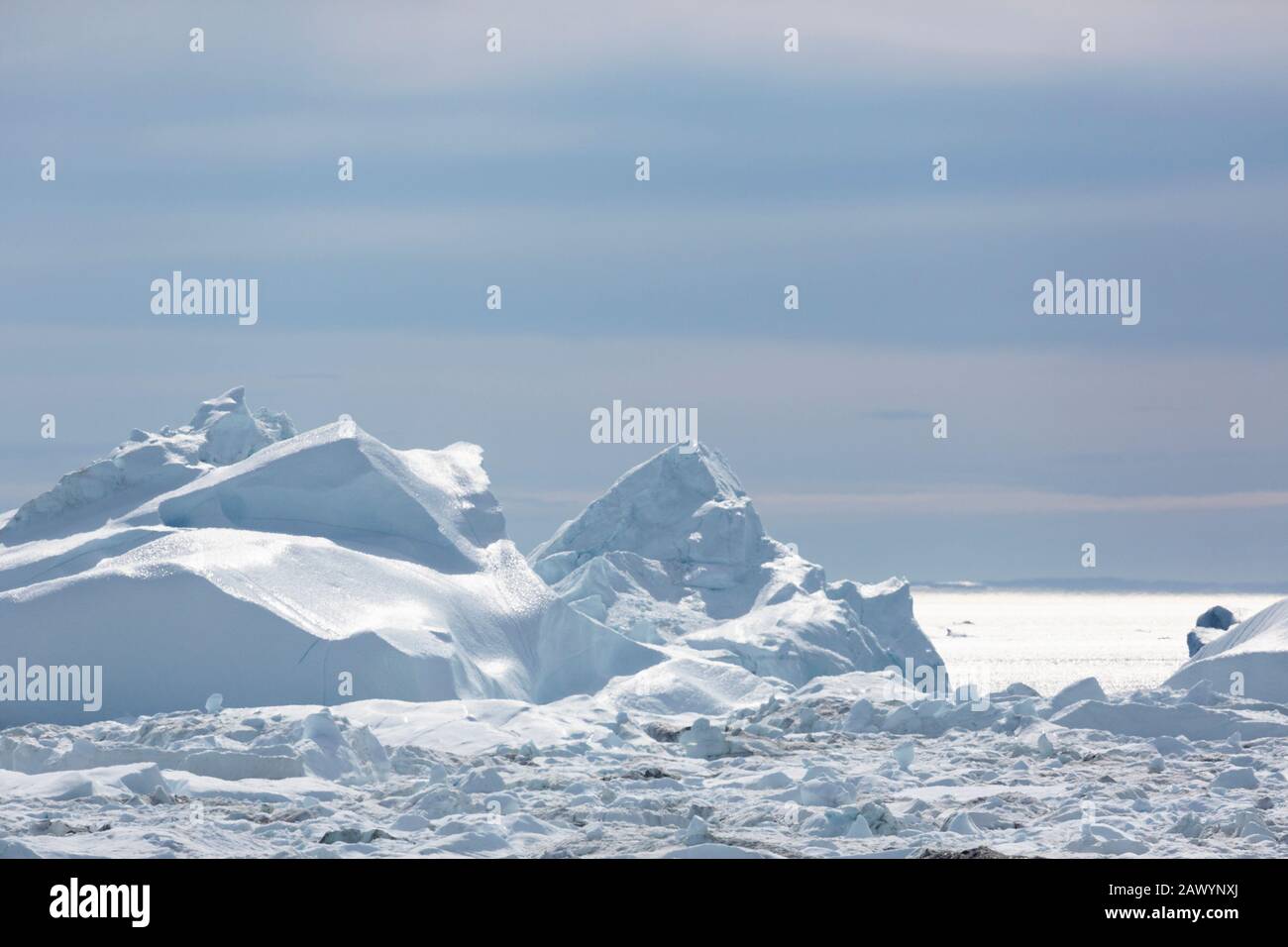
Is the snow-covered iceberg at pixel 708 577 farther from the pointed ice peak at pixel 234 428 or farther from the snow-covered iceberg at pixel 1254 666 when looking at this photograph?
the snow-covered iceberg at pixel 1254 666

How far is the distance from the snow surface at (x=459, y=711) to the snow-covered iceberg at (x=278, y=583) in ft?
0.19

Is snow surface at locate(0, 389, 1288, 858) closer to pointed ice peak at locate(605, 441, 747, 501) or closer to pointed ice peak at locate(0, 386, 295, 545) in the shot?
pointed ice peak at locate(0, 386, 295, 545)

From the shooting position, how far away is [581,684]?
29.3m

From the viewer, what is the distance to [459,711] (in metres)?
23.2

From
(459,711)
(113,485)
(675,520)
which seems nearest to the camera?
(459,711)

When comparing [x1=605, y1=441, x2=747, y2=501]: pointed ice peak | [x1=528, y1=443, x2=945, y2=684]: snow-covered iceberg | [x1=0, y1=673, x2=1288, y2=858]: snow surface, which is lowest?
[x1=0, y1=673, x2=1288, y2=858]: snow surface

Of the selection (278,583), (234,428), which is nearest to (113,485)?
(234,428)

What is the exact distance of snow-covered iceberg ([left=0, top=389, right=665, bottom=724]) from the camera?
25.0 m

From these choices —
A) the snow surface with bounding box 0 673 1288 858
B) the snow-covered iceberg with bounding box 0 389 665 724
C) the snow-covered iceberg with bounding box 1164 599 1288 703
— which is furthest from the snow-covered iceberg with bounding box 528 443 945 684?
the snow surface with bounding box 0 673 1288 858

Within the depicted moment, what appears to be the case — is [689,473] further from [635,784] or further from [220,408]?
[635,784]

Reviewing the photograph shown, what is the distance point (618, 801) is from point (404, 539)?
13.7 m

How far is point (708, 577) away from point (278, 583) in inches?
715

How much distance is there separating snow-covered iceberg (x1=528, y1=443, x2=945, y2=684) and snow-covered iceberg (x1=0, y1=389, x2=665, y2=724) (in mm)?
7903

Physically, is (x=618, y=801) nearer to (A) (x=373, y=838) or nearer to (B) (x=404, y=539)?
(A) (x=373, y=838)
